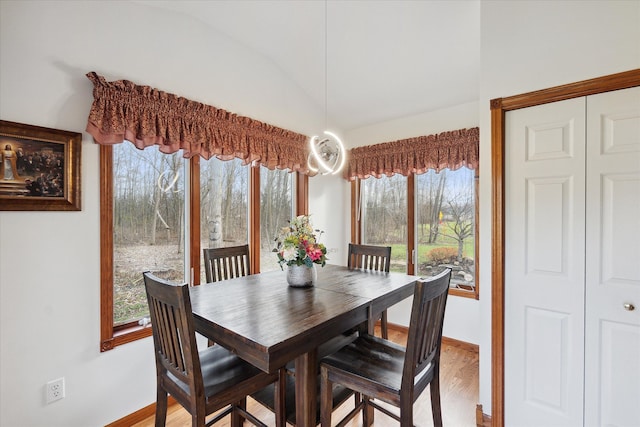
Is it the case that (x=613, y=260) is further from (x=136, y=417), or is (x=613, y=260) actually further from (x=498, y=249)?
(x=136, y=417)

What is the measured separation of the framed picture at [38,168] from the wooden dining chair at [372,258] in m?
2.15

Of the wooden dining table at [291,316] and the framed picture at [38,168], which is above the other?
the framed picture at [38,168]

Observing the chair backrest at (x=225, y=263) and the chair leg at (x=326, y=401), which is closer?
the chair leg at (x=326, y=401)

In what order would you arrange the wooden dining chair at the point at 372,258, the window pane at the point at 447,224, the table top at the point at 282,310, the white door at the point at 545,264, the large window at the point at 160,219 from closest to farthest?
the table top at the point at 282,310 → the white door at the point at 545,264 → the large window at the point at 160,219 → the wooden dining chair at the point at 372,258 → the window pane at the point at 447,224

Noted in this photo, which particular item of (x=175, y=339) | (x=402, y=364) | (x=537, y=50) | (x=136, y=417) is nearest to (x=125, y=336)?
(x=136, y=417)

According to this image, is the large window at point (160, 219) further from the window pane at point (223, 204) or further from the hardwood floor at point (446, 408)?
the hardwood floor at point (446, 408)

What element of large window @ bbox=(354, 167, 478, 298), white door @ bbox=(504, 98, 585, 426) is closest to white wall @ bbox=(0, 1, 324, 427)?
white door @ bbox=(504, 98, 585, 426)

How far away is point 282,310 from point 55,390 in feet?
4.85

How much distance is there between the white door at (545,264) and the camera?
66.1 inches

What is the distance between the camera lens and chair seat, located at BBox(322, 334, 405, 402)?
4.75ft

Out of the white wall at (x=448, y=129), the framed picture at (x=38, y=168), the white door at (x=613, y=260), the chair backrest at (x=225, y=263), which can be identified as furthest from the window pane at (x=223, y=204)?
the white door at (x=613, y=260)

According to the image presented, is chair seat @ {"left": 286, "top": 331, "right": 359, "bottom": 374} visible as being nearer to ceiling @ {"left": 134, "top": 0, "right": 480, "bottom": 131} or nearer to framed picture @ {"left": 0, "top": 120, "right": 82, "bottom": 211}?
framed picture @ {"left": 0, "top": 120, "right": 82, "bottom": 211}

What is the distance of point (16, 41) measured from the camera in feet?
5.34

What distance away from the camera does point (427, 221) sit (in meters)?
3.46
